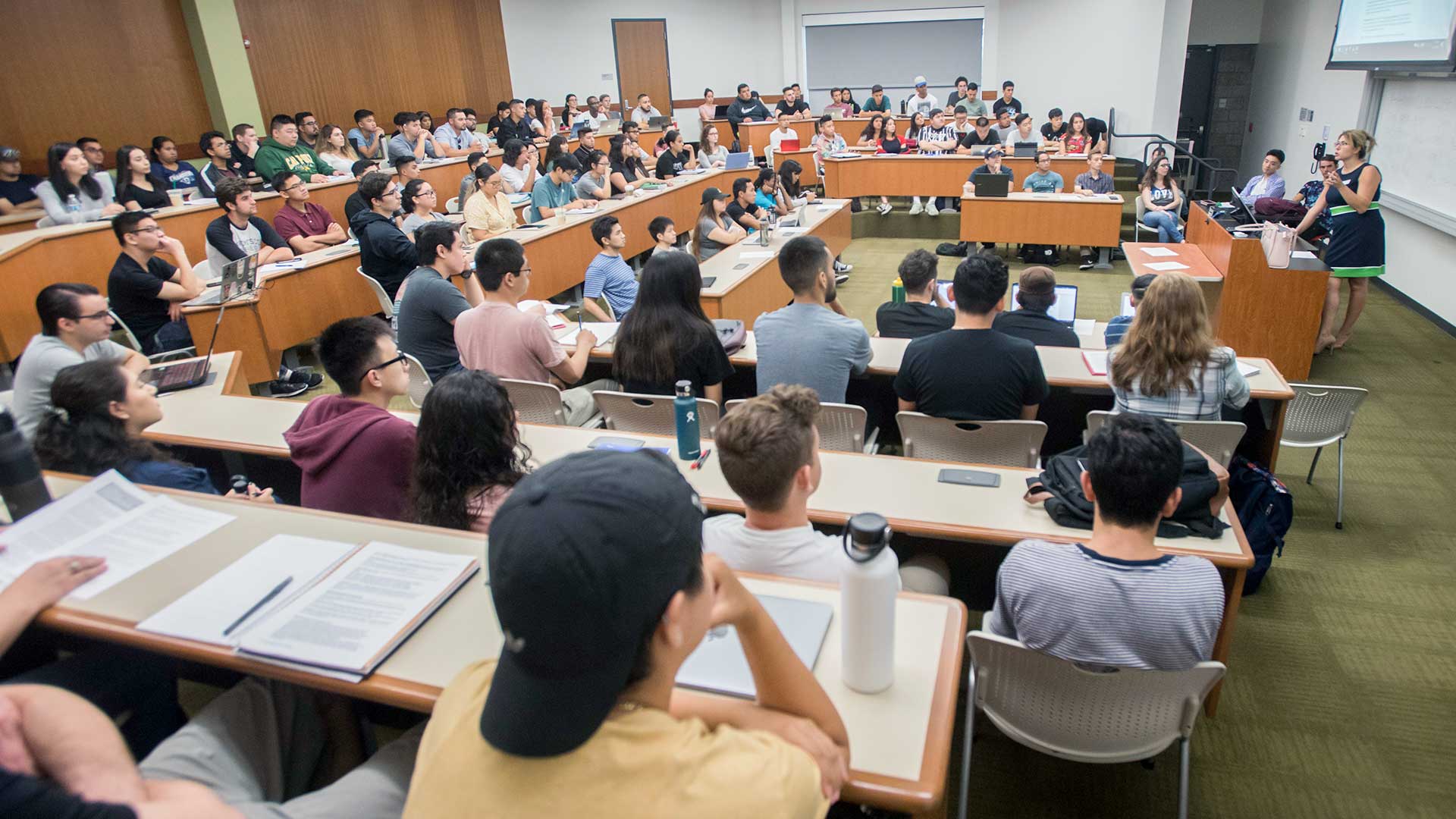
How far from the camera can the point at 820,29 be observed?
1599cm

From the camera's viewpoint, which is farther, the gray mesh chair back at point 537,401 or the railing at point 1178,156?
the railing at point 1178,156

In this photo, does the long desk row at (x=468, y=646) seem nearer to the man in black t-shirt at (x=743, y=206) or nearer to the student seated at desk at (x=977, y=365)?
the student seated at desk at (x=977, y=365)

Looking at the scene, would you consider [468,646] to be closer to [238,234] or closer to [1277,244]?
[238,234]

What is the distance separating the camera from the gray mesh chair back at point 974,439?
9.21 ft

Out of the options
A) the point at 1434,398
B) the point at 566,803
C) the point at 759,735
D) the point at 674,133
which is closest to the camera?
the point at 566,803

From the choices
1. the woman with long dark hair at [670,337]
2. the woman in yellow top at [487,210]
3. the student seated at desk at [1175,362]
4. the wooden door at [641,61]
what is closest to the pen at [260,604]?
the woman with long dark hair at [670,337]

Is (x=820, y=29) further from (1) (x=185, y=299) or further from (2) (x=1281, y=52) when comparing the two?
(1) (x=185, y=299)

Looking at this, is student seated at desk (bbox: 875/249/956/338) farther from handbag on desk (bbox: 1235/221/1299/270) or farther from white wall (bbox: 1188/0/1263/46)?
white wall (bbox: 1188/0/1263/46)

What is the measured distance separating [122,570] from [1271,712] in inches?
124

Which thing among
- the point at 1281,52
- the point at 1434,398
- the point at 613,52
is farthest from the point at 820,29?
the point at 1434,398

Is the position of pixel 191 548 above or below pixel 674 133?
below

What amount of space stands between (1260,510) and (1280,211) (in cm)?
512

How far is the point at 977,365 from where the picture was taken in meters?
2.94

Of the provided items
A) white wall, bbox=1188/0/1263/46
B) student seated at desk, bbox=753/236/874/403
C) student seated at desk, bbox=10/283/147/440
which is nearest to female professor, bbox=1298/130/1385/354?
student seated at desk, bbox=753/236/874/403
